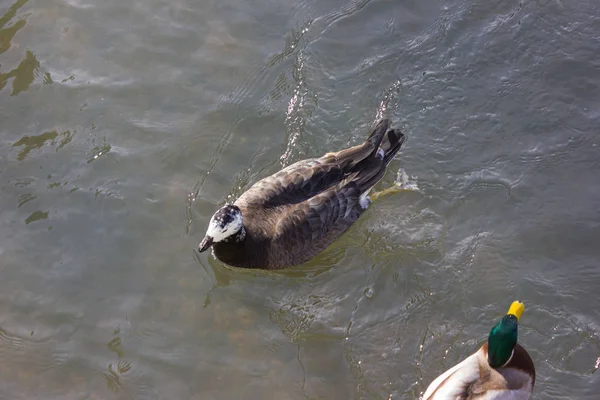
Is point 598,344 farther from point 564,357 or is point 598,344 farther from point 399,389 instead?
point 399,389

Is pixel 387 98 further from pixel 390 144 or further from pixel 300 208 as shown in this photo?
pixel 300 208

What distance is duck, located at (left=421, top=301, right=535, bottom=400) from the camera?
20.4 feet

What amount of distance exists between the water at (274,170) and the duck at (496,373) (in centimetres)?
51

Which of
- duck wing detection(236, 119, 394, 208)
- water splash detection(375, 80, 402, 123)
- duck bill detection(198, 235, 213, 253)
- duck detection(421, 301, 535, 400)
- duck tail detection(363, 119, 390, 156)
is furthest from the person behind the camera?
water splash detection(375, 80, 402, 123)

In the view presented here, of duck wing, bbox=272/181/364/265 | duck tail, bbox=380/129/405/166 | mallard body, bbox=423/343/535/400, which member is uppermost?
duck tail, bbox=380/129/405/166

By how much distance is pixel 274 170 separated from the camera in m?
8.64

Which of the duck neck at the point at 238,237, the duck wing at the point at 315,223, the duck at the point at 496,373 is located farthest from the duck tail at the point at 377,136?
the duck at the point at 496,373

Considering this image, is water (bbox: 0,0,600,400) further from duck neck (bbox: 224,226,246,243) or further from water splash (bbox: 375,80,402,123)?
duck neck (bbox: 224,226,246,243)

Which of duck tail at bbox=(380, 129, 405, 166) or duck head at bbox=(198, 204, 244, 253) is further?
duck tail at bbox=(380, 129, 405, 166)

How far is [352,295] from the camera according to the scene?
7547 mm

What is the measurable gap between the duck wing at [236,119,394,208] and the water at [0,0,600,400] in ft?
1.48

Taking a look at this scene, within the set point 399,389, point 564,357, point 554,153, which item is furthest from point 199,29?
point 564,357

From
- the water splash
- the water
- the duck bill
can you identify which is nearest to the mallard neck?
the water

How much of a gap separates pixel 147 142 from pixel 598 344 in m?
5.72
